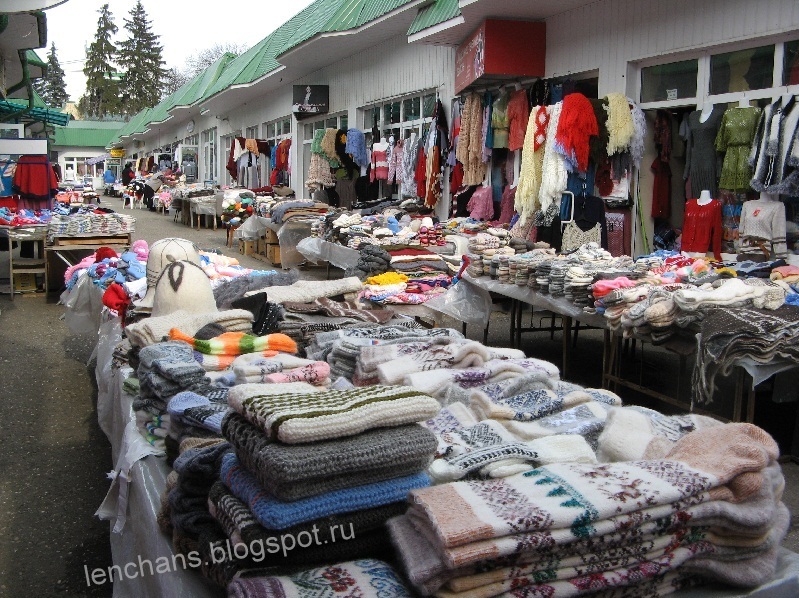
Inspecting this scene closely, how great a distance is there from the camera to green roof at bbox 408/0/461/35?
1026 cm

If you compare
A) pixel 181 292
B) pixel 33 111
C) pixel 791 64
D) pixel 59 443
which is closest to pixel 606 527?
pixel 181 292

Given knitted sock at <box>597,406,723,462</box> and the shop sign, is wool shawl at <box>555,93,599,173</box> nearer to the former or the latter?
the shop sign

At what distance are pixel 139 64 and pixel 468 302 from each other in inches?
2675

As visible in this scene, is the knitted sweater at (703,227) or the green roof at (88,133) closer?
the knitted sweater at (703,227)

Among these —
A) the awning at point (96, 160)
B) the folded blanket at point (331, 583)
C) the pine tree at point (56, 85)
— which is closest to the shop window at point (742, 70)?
the folded blanket at point (331, 583)

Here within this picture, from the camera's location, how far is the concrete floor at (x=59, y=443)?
3.64 meters

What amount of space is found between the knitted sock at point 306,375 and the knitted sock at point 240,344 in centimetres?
50

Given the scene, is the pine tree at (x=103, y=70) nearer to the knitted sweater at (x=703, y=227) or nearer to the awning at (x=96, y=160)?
the awning at (x=96, y=160)

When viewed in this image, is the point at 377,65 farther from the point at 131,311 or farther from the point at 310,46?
the point at 131,311

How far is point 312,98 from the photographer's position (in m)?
17.6

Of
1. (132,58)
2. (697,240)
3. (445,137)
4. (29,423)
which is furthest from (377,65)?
(132,58)

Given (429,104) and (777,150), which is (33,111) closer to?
(429,104)

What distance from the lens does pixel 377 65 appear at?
15039 millimetres

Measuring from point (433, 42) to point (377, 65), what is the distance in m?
3.82
